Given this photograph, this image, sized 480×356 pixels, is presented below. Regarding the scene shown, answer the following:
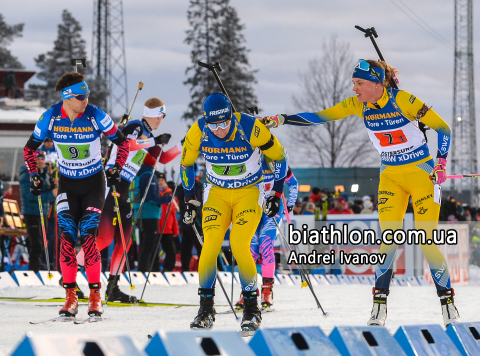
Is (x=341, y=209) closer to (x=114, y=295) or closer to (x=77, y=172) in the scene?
(x=114, y=295)

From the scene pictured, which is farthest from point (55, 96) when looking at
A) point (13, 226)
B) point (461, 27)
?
point (13, 226)

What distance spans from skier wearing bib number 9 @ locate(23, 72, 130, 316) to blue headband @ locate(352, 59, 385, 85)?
7.64ft

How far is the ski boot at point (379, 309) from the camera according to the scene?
5617 millimetres

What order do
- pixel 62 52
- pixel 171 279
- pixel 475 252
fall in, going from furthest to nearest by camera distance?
pixel 62 52
pixel 475 252
pixel 171 279

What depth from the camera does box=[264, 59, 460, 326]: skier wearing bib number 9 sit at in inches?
223

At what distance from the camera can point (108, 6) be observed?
3912 centimetres

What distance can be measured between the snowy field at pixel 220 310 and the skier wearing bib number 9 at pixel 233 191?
0.41 meters

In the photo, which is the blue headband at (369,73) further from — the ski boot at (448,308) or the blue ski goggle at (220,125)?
the ski boot at (448,308)

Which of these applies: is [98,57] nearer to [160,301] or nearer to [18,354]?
[160,301]

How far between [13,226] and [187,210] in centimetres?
812

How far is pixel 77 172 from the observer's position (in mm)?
6461

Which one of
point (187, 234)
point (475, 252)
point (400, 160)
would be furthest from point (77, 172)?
point (475, 252)

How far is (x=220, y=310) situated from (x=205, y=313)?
2.17 m
